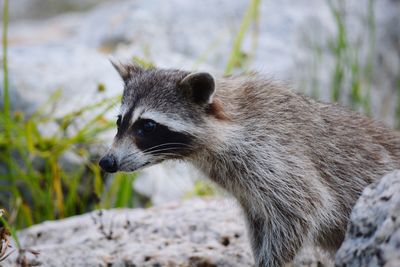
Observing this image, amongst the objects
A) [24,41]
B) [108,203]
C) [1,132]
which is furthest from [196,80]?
[24,41]

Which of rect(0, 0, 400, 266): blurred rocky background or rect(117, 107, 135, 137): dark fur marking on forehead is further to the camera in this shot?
rect(0, 0, 400, 266): blurred rocky background

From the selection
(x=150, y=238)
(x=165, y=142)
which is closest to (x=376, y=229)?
(x=165, y=142)

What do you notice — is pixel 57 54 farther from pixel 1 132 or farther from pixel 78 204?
pixel 78 204

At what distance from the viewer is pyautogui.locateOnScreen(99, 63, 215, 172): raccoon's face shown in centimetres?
476

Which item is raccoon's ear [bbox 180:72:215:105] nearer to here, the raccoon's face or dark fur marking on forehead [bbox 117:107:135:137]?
the raccoon's face

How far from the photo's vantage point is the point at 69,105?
26.9ft

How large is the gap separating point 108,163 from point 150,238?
123 cm

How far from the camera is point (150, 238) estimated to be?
5.67 m

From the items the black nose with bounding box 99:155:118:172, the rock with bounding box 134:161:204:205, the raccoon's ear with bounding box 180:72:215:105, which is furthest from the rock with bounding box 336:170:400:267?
the rock with bounding box 134:161:204:205

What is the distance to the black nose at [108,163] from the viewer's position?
15.3 ft

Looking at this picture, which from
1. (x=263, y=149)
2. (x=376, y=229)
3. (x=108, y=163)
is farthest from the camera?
(x=263, y=149)

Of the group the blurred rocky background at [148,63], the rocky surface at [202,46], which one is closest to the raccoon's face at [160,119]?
the blurred rocky background at [148,63]

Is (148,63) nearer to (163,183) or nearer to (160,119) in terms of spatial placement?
(163,183)

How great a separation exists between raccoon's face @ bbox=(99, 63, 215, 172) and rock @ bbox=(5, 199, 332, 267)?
81 centimetres
